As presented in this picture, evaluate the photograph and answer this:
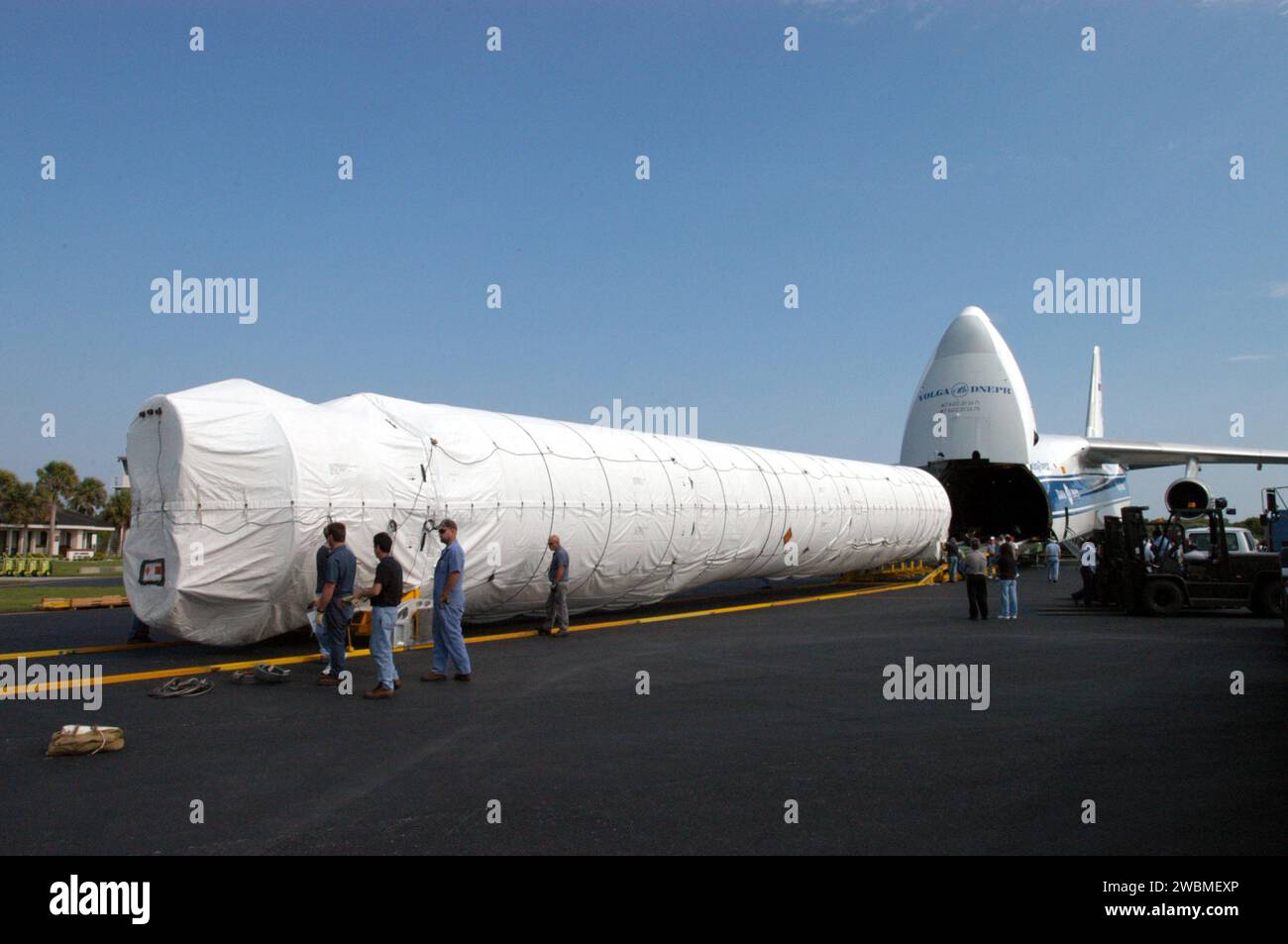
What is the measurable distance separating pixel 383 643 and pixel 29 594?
20.2 meters

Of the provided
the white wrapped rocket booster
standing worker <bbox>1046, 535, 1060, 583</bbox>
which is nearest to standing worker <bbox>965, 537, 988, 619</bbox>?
the white wrapped rocket booster

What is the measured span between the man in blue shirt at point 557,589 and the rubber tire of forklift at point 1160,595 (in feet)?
39.8

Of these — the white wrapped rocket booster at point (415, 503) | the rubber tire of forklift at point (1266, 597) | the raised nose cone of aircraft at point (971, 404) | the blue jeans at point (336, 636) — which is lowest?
the rubber tire of forklift at point (1266, 597)

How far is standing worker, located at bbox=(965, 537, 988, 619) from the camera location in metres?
16.7

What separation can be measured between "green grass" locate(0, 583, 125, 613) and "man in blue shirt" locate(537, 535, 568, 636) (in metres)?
11.8

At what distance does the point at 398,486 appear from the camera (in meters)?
12.2

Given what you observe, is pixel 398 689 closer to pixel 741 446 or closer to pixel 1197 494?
pixel 741 446

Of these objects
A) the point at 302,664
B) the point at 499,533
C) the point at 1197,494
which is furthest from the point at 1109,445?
the point at 302,664

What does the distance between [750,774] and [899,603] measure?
49.4 feet

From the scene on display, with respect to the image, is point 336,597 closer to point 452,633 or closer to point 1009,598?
point 452,633

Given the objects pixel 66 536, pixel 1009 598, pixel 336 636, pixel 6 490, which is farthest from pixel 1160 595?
pixel 66 536

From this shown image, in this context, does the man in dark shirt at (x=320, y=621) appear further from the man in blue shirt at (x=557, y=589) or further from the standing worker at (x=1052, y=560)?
the standing worker at (x=1052, y=560)

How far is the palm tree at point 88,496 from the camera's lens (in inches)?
2960

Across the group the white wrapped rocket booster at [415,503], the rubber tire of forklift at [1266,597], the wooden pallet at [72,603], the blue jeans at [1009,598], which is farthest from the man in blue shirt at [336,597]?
the rubber tire of forklift at [1266,597]
